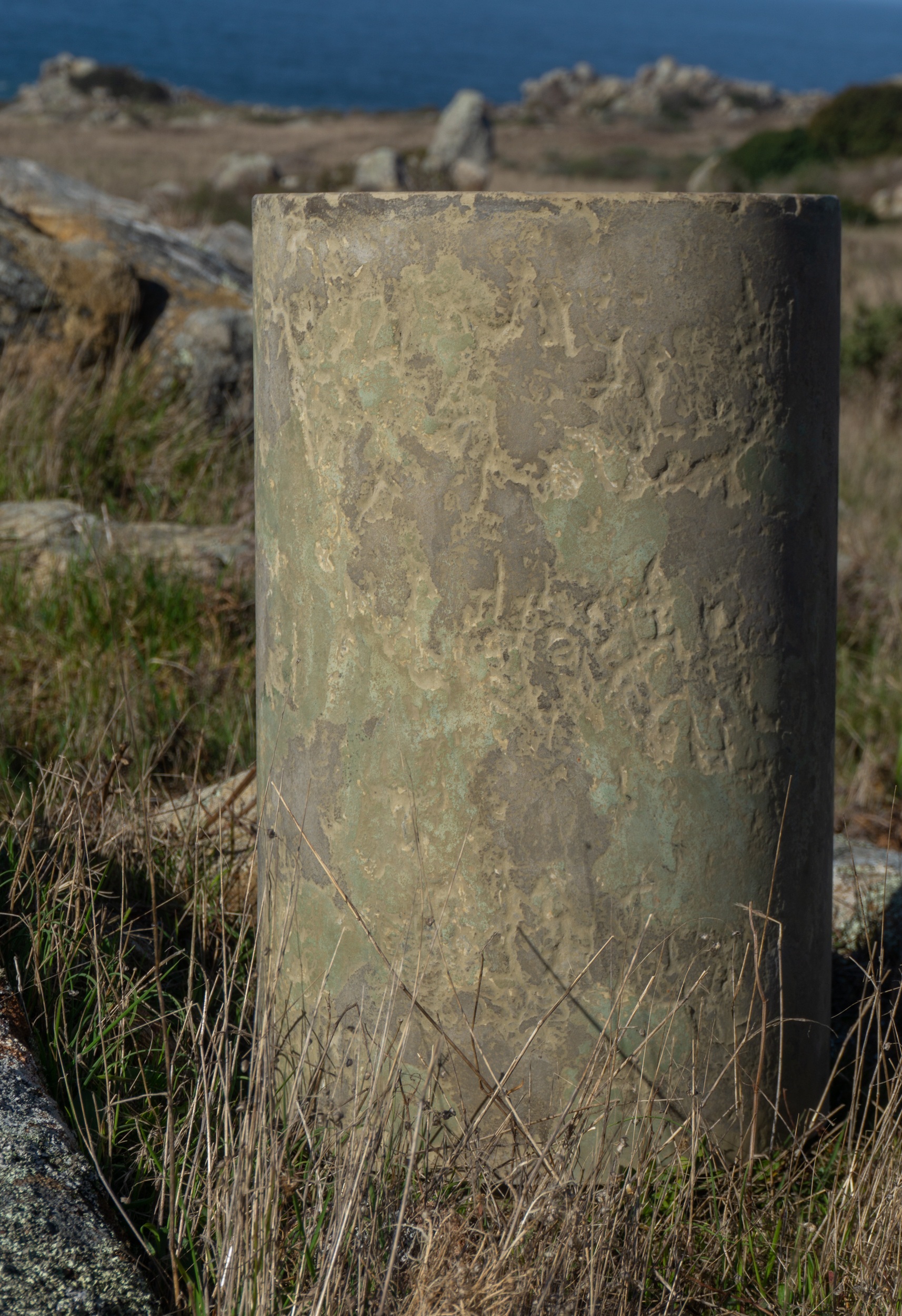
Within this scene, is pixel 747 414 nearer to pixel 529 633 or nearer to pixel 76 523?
pixel 529 633

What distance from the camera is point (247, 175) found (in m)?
18.2

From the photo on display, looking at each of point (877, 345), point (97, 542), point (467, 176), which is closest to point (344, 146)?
point (467, 176)

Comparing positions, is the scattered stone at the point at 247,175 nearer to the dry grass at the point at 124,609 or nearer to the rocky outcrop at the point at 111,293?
the rocky outcrop at the point at 111,293

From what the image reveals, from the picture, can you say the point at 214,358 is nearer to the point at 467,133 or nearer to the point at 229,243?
the point at 229,243

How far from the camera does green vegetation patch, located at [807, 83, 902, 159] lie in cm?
2683

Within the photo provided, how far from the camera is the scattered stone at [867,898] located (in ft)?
8.83

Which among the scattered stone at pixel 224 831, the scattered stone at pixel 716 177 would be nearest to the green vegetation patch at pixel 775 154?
the scattered stone at pixel 716 177

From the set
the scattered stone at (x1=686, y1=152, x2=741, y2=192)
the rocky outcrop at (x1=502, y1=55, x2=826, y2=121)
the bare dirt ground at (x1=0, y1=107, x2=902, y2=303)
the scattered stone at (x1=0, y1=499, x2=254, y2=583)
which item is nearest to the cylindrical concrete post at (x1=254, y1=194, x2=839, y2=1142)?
the scattered stone at (x1=0, y1=499, x2=254, y2=583)

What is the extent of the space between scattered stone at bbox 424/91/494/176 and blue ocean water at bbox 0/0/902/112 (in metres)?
36.1

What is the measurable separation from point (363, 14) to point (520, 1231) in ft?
615

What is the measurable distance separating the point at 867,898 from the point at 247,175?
17913 millimetres

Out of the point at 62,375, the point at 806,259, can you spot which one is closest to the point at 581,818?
the point at 806,259

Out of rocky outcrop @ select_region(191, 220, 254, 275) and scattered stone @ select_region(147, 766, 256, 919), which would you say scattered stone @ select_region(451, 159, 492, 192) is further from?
scattered stone @ select_region(147, 766, 256, 919)

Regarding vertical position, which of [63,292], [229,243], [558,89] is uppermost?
[558,89]
